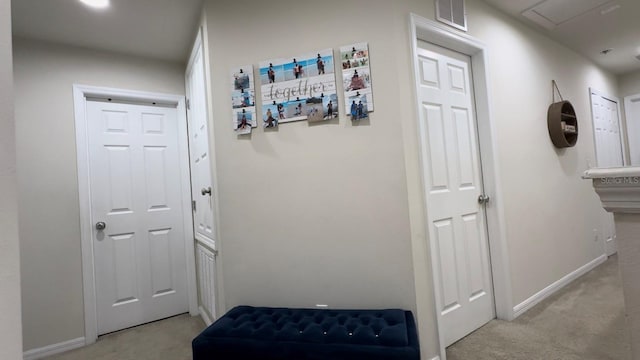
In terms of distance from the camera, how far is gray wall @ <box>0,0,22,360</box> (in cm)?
61

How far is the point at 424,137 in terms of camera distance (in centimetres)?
183

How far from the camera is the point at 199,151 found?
2.41 meters

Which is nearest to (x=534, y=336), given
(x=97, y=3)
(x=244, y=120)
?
(x=244, y=120)

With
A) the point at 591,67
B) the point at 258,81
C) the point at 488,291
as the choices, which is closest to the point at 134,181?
the point at 258,81

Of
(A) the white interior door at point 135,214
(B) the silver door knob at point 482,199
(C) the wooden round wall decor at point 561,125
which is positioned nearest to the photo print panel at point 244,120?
(A) the white interior door at point 135,214

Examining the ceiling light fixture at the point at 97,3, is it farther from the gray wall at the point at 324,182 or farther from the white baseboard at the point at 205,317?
the white baseboard at the point at 205,317

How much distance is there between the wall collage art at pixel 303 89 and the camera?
1.65 metres

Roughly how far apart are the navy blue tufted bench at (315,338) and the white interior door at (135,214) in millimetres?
1508

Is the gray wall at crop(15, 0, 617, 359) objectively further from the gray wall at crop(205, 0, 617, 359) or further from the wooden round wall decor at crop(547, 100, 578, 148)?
the wooden round wall decor at crop(547, 100, 578, 148)

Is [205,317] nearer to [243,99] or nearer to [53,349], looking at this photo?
[53,349]

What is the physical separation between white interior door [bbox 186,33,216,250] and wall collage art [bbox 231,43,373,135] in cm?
40

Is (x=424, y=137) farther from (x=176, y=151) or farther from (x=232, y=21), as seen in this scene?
(x=176, y=151)

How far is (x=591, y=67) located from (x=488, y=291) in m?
3.40

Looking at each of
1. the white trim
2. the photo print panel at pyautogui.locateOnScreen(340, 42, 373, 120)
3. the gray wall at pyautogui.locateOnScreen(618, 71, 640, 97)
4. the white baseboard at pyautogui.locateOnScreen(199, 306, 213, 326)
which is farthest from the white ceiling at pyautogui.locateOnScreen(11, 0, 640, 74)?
the white baseboard at pyautogui.locateOnScreen(199, 306, 213, 326)
